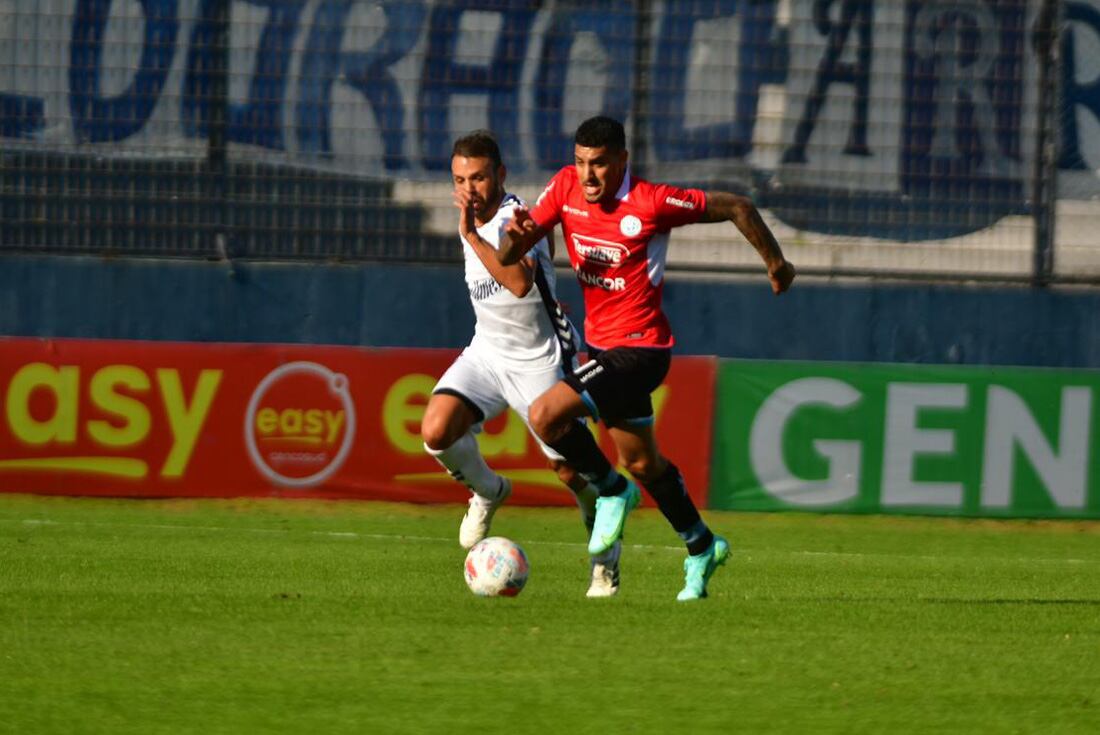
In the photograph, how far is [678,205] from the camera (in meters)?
7.66

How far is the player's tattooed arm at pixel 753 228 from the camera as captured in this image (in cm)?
750

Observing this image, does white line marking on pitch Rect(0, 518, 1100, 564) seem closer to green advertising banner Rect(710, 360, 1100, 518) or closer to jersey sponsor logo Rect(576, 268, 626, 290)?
green advertising banner Rect(710, 360, 1100, 518)

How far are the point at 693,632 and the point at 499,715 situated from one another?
166cm

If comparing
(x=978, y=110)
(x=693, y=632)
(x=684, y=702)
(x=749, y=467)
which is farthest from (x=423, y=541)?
(x=978, y=110)

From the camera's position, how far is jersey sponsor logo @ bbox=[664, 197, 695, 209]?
764 centimetres

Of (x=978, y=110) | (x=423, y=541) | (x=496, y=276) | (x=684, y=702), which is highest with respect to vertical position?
(x=978, y=110)

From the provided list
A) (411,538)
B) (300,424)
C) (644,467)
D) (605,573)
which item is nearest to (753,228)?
(644,467)

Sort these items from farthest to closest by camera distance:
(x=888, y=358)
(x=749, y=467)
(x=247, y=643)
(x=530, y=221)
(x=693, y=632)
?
(x=888, y=358), (x=749, y=467), (x=530, y=221), (x=693, y=632), (x=247, y=643)

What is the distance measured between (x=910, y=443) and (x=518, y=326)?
517 centimetres

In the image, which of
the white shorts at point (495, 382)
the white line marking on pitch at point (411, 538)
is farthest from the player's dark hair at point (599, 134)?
the white line marking on pitch at point (411, 538)

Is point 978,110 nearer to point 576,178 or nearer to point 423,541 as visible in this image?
point 423,541

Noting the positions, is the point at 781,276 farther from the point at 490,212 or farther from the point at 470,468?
the point at 470,468

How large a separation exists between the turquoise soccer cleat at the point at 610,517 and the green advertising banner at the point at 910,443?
220 inches

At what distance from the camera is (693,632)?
6641mm
